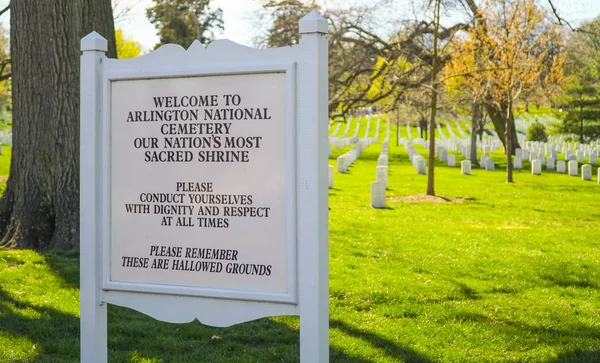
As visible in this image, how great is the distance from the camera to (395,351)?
561cm

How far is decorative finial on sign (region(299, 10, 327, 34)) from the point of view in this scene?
12.4 ft

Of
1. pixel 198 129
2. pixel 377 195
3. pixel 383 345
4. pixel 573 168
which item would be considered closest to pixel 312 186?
pixel 198 129

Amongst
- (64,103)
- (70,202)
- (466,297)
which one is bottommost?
(466,297)

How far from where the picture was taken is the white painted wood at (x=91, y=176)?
173 inches

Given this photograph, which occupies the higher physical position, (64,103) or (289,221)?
(64,103)

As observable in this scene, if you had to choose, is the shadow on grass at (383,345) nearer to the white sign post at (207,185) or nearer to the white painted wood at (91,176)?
the white sign post at (207,185)

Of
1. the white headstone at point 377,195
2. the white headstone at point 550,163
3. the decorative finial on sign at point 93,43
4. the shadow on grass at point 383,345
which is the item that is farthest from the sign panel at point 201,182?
the white headstone at point 550,163

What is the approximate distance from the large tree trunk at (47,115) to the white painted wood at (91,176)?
5.05 m

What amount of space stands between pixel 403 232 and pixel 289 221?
920 cm

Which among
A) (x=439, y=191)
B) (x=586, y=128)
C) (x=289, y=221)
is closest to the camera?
(x=289, y=221)

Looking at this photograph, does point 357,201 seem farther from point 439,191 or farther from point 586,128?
point 586,128

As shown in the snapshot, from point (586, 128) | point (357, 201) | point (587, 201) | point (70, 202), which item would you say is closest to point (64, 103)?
point (70, 202)

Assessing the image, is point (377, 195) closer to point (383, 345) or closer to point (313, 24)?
point (383, 345)

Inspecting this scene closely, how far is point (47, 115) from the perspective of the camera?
9.30 metres
